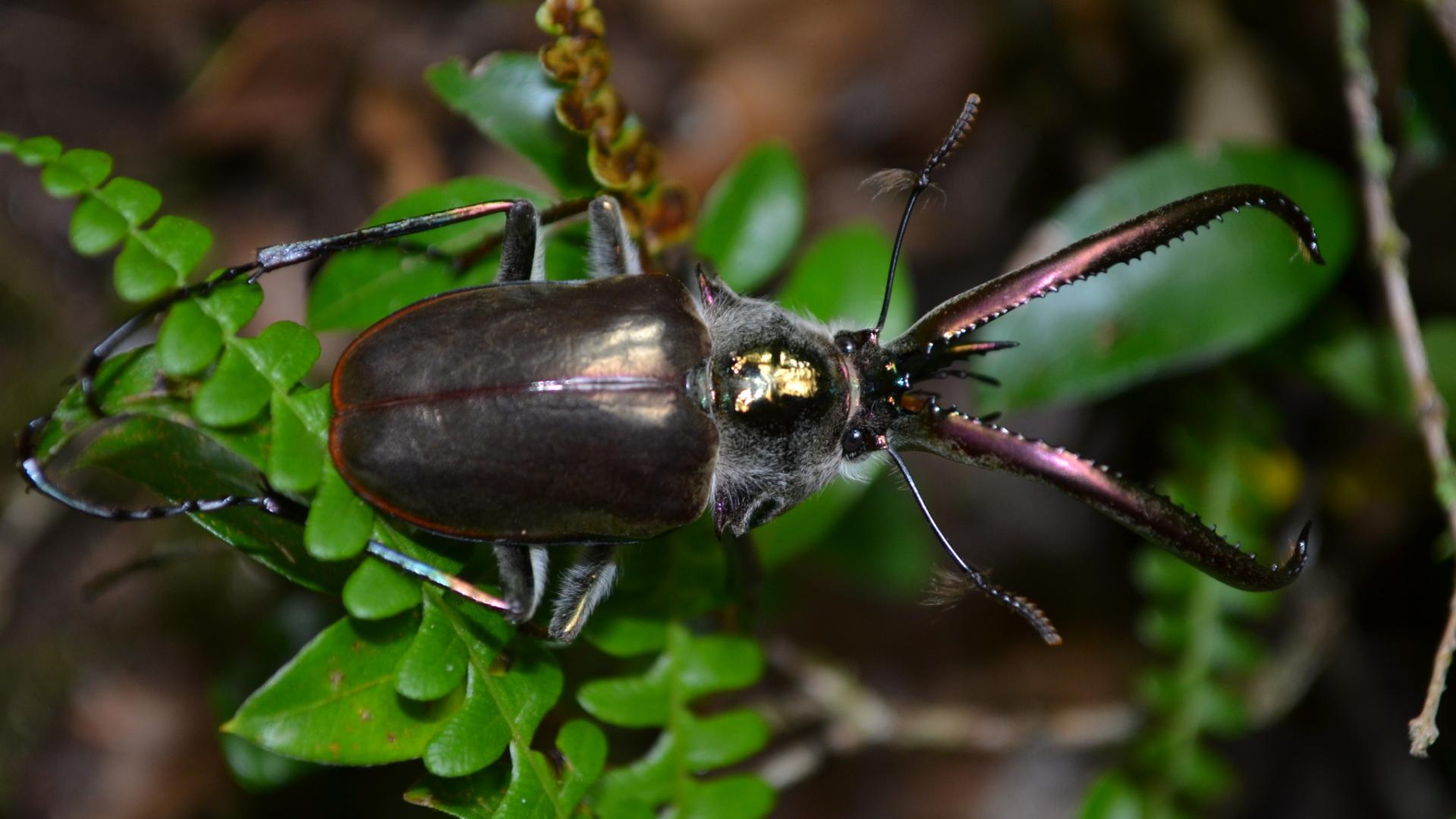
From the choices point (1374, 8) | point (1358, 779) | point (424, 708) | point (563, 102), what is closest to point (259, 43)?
point (563, 102)

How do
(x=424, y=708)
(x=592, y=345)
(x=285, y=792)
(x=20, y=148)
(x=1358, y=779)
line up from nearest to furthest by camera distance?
(x=20, y=148), (x=424, y=708), (x=592, y=345), (x=285, y=792), (x=1358, y=779)

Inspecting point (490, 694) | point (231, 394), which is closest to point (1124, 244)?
point (490, 694)

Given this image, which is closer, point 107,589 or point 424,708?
point 424,708

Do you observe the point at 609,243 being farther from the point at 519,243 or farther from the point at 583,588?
the point at 583,588

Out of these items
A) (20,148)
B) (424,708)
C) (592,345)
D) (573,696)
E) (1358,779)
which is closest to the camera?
(20,148)

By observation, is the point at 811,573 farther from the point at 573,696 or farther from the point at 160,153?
the point at 160,153

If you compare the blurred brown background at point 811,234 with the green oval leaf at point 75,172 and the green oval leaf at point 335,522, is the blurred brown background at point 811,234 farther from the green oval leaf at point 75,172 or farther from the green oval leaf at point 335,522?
the green oval leaf at point 75,172

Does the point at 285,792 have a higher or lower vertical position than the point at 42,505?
higher

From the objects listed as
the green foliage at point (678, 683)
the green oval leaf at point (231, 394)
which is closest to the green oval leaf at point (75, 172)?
the green oval leaf at point (231, 394)
